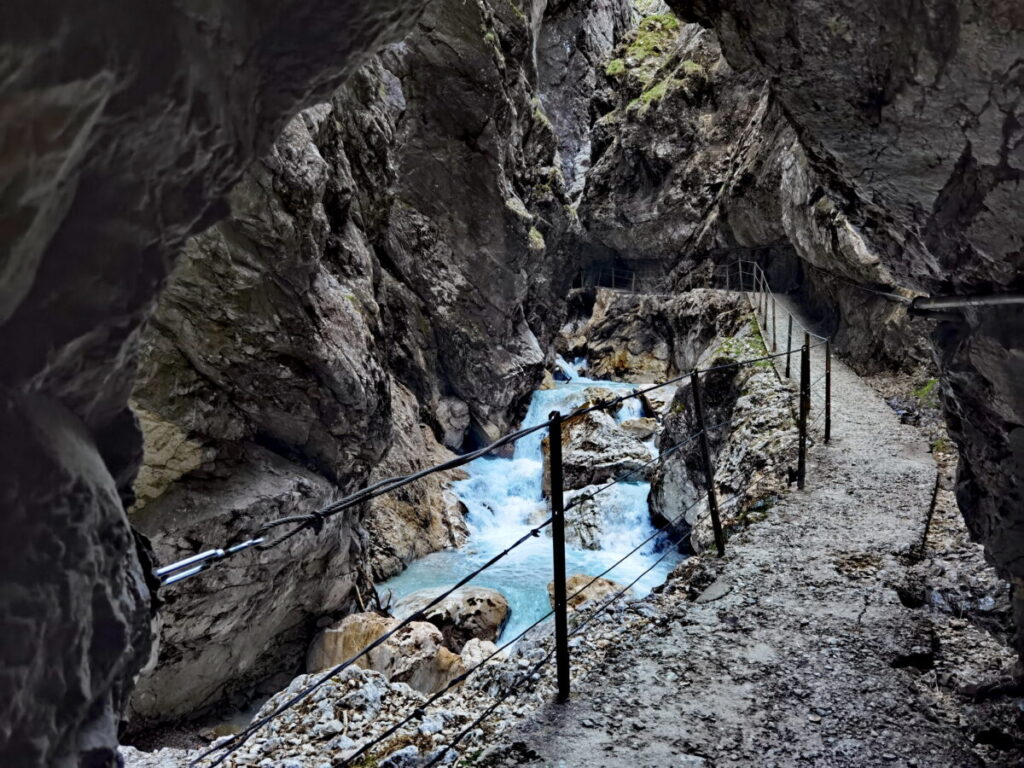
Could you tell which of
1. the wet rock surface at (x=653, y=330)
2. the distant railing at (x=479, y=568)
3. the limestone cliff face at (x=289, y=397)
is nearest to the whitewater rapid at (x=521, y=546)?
the limestone cliff face at (x=289, y=397)

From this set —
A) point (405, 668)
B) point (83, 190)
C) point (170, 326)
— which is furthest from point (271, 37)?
point (405, 668)

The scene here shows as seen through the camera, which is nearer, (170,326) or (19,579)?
(19,579)

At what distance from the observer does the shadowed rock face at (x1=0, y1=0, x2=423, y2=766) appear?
3.87 feet

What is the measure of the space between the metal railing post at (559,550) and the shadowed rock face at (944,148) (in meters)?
2.11

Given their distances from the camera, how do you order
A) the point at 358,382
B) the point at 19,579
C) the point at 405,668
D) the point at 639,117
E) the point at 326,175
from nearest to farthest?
1. the point at 19,579
2. the point at 405,668
3. the point at 326,175
4. the point at 358,382
5. the point at 639,117

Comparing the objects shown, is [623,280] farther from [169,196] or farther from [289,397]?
[169,196]

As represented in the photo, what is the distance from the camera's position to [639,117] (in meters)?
28.9

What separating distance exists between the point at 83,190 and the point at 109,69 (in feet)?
0.94

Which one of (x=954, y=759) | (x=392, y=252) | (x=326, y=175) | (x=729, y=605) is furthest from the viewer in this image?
(x=392, y=252)

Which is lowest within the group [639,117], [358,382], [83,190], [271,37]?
[358,382]

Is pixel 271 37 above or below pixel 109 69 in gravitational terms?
above

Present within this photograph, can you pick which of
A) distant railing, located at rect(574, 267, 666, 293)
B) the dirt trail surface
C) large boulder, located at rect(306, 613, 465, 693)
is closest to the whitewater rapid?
large boulder, located at rect(306, 613, 465, 693)

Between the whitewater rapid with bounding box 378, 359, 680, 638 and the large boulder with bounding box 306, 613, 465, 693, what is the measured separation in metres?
2.35

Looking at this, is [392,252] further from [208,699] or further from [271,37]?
[271,37]
